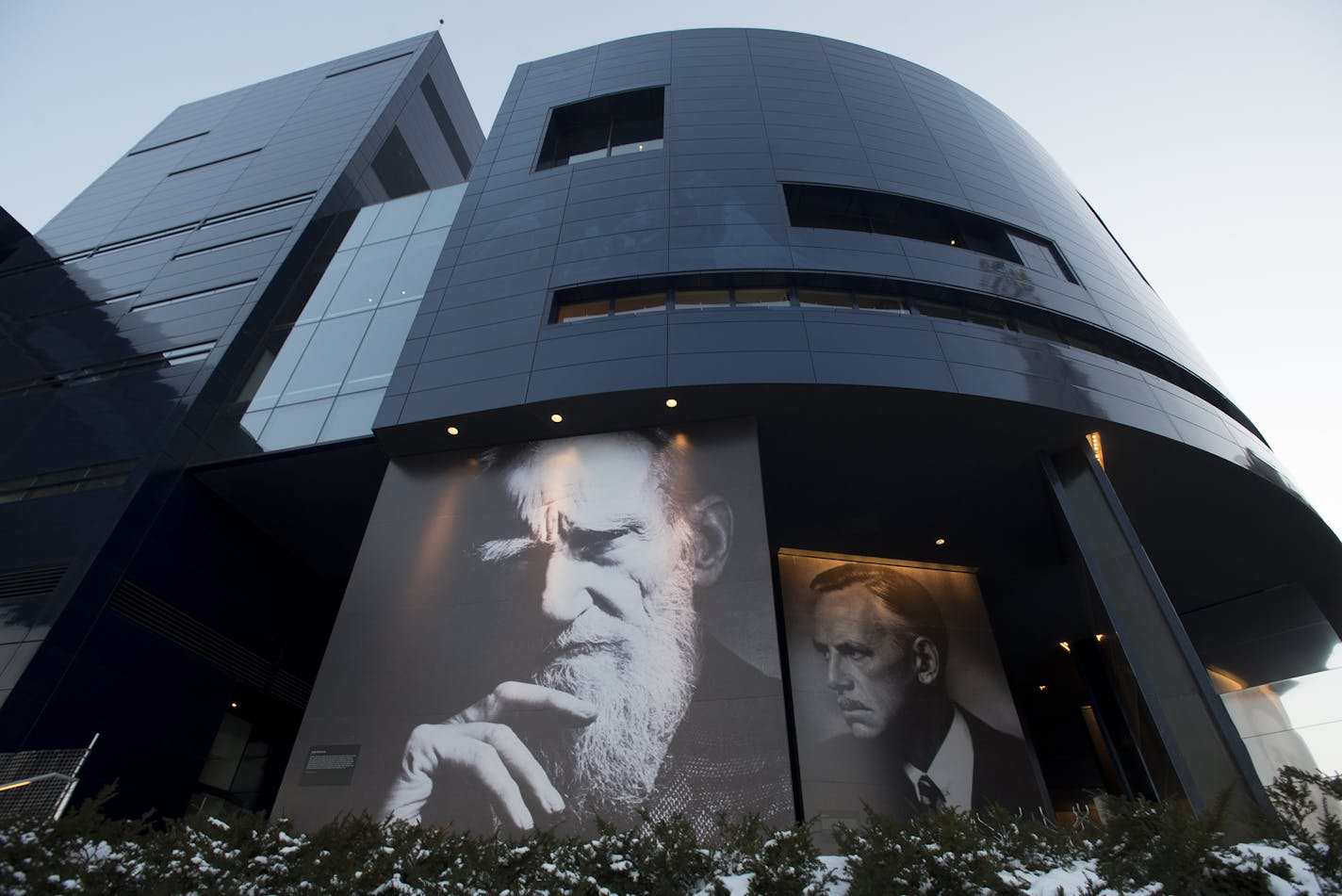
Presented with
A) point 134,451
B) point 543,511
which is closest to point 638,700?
point 543,511

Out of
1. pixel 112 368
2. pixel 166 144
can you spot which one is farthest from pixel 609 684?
pixel 166 144

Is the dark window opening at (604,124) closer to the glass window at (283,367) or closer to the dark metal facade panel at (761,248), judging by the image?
the dark metal facade panel at (761,248)

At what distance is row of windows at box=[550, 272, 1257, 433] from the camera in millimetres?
15945

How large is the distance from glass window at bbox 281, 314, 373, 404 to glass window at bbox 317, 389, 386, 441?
2.52 feet

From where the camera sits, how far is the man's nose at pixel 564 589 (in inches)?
470

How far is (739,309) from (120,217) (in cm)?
2567

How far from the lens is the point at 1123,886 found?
4602 mm

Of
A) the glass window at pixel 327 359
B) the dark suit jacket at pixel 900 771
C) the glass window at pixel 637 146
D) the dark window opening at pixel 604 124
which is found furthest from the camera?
the dark window opening at pixel 604 124

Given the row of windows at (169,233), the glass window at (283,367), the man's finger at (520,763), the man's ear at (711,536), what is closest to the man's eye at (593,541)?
the man's ear at (711,536)

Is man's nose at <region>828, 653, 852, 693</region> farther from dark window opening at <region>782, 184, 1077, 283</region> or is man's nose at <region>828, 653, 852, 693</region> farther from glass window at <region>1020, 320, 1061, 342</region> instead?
dark window opening at <region>782, 184, 1077, 283</region>

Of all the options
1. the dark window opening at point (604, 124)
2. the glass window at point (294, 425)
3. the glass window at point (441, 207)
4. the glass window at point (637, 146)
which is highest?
the dark window opening at point (604, 124)

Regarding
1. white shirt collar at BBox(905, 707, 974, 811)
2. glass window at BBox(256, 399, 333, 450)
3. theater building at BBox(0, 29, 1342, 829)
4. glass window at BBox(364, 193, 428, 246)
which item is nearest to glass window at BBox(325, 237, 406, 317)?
theater building at BBox(0, 29, 1342, 829)

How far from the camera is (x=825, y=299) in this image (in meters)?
16.0

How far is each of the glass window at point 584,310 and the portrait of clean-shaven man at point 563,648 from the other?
325 cm
